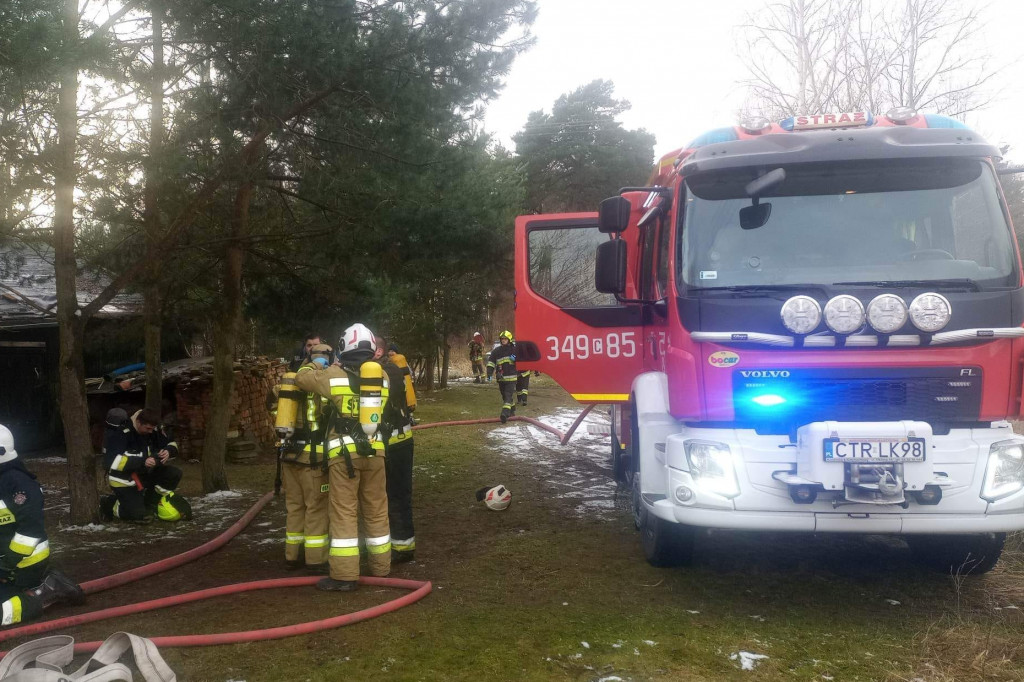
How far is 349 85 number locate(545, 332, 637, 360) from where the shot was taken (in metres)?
5.87

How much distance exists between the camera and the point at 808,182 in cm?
430

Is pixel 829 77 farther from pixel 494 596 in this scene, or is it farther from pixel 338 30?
pixel 494 596

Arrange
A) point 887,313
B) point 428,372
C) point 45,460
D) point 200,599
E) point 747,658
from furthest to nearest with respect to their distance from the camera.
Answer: point 428,372, point 45,460, point 200,599, point 887,313, point 747,658

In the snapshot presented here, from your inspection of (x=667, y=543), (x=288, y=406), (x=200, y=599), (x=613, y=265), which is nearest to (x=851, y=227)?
(x=613, y=265)

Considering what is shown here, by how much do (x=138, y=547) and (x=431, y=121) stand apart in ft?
14.3

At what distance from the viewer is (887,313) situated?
155 inches

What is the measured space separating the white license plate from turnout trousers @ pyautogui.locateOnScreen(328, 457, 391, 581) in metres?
2.86

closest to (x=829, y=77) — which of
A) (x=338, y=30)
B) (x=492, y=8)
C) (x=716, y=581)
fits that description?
(x=492, y=8)

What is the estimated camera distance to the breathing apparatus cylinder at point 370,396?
4922 millimetres

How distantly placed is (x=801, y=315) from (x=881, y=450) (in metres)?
0.78

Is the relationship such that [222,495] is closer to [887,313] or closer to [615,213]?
[615,213]

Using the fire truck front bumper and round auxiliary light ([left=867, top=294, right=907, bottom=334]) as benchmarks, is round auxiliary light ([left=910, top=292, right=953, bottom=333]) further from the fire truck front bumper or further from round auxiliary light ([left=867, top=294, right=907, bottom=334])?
the fire truck front bumper

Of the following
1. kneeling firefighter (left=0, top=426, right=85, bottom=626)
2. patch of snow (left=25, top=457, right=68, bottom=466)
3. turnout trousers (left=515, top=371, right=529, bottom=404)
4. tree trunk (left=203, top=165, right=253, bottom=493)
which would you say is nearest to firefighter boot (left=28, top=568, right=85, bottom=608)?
kneeling firefighter (left=0, top=426, right=85, bottom=626)

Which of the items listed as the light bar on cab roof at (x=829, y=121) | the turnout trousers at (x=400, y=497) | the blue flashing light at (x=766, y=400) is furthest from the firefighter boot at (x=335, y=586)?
the light bar on cab roof at (x=829, y=121)
